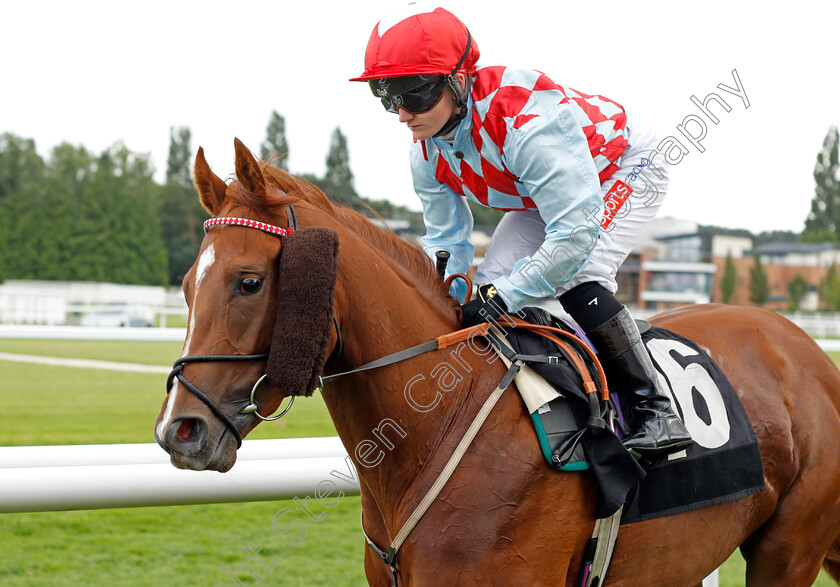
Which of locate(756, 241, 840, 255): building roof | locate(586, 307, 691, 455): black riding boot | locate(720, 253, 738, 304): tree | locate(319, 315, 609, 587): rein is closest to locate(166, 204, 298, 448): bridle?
locate(319, 315, 609, 587): rein

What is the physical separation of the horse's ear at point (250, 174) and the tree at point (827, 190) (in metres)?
69.0

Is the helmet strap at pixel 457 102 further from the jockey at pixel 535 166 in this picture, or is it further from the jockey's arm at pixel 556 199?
the jockey's arm at pixel 556 199

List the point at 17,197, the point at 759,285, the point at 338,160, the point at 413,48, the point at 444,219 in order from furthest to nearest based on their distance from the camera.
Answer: the point at 759,285
the point at 338,160
the point at 17,197
the point at 444,219
the point at 413,48

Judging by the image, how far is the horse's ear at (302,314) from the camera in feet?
5.24

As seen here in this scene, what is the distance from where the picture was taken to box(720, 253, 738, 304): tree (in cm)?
5699

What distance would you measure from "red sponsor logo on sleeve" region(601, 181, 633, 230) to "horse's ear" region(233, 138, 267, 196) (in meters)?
1.12

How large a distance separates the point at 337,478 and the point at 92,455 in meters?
0.86

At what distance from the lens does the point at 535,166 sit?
1.98 m

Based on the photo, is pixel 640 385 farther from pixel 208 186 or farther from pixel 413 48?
pixel 208 186

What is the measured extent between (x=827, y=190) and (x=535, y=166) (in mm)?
72669

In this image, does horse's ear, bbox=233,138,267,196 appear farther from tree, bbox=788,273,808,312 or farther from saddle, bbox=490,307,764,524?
tree, bbox=788,273,808,312

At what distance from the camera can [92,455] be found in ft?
8.36

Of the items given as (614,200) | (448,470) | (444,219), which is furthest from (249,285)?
(614,200)

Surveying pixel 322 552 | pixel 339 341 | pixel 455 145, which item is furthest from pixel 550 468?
pixel 322 552
